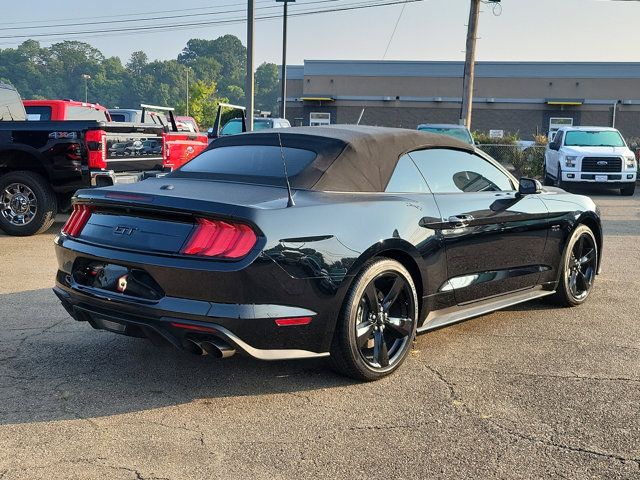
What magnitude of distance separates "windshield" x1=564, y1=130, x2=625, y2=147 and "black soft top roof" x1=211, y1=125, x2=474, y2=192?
15492 millimetres

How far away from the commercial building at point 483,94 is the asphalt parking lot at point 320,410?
37889 millimetres

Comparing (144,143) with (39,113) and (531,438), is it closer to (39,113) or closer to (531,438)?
(39,113)

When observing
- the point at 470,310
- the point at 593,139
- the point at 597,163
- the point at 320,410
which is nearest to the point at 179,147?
the point at 470,310

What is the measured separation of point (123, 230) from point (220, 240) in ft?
2.18

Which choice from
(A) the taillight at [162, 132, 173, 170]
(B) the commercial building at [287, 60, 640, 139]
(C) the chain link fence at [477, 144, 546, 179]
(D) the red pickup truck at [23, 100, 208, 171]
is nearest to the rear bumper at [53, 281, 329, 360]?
(D) the red pickup truck at [23, 100, 208, 171]

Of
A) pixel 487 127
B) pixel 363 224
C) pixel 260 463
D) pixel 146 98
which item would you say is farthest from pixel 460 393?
pixel 146 98

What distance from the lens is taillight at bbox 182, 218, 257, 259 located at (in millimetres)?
3693

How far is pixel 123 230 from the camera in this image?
402cm

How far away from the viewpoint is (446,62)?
43.0 metres

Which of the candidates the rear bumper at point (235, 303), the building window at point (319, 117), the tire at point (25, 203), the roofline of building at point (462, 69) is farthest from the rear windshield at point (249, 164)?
the roofline of building at point (462, 69)

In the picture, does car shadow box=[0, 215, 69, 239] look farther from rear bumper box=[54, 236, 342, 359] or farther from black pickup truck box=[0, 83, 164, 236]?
rear bumper box=[54, 236, 342, 359]

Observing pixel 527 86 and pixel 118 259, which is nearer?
pixel 118 259

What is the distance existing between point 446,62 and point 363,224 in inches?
1614

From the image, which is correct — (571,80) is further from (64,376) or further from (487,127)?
(64,376)
